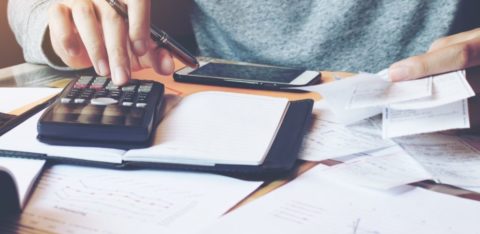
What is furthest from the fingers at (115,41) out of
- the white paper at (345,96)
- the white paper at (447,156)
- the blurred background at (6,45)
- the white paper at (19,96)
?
the blurred background at (6,45)

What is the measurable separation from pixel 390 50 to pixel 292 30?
0.21 metres

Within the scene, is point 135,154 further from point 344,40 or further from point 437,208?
point 344,40

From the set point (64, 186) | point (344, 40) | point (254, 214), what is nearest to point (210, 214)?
point (254, 214)

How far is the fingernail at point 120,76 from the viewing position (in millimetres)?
647

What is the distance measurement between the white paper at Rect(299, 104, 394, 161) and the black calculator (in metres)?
0.17

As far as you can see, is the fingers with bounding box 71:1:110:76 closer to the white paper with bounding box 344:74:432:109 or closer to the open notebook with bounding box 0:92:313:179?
the open notebook with bounding box 0:92:313:179

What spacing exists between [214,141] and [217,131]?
0.09 feet

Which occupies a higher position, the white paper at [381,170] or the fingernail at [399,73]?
the fingernail at [399,73]

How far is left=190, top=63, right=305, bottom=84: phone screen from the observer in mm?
792

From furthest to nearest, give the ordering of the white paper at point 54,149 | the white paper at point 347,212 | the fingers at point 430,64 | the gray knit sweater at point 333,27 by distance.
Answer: the gray knit sweater at point 333,27 → the fingers at point 430,64 → the white paper at point 54,149 → the white paper at point 347,212

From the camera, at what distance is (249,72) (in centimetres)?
83

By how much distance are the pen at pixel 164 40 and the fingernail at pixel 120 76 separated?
98 mm

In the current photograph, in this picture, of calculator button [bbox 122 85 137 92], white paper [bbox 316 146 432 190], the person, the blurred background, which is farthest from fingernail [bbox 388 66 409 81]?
the blurred background

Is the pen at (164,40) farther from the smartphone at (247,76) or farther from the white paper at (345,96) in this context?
the white paper at (345,96)
